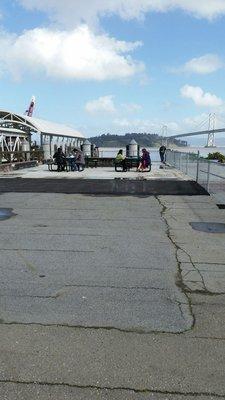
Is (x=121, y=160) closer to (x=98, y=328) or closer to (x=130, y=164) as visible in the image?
(x=130, y=164)

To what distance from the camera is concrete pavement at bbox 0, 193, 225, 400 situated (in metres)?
3.54

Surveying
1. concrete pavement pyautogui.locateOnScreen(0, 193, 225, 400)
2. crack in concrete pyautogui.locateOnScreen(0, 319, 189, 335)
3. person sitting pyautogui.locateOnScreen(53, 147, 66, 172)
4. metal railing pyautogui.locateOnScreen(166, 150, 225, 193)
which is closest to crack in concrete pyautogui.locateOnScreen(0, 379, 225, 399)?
concrete pavement pyautogui.locateOnScreen(0, 193, 225, 400)

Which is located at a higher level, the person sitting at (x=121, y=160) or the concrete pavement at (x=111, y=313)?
the person sitting at (x=121, y=160)

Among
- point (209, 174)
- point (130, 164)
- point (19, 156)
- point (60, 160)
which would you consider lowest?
point (130, 164)

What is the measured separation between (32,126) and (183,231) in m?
31.0

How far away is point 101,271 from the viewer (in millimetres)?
6273

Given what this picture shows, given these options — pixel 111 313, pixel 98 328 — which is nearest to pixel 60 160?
pixel 111 313

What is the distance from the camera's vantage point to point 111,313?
4809 millimetres

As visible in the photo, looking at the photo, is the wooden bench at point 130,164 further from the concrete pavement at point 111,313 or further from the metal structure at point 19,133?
the concrete pavement at point 111,313

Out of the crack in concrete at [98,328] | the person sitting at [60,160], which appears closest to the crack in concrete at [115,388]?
the crack in concrete at [98,328]

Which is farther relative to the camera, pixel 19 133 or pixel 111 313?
pixel 19 133

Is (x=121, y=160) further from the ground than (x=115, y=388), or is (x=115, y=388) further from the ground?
(x=121, y=160)

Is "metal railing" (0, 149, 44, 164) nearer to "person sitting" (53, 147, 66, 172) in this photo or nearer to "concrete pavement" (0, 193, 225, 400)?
"person sitting" (53, 147, 66, 172)

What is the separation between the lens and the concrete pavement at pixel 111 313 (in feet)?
11.6
